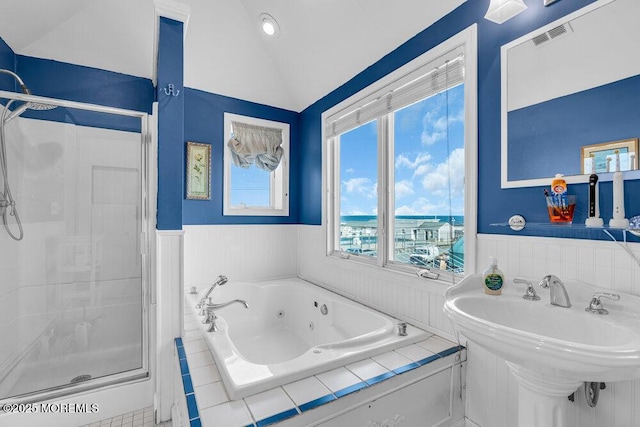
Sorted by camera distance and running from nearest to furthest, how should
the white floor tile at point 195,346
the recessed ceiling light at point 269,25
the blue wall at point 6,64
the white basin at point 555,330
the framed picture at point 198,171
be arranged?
the white basin at point 555,330 → the white floor tile at point 195,346 → the blue wall at point 6,64 → the recessed ceiling light at point 269,25 → the framed picture at point 198,171

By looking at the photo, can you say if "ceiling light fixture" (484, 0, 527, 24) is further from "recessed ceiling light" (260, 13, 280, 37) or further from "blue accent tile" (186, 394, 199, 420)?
"blue accent tile" (186, 394, 199, 420)

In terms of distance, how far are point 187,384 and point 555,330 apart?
1.55 m

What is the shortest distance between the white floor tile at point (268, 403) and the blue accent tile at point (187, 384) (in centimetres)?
27

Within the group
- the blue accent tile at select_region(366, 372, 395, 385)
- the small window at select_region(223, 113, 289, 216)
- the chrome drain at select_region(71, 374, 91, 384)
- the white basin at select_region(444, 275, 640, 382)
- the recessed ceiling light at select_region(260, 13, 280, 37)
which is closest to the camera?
the white basin at select_region(444, 275, 640, 382)

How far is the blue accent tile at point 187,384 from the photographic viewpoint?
1.27 metres

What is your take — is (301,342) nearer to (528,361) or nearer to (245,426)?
(245,426)

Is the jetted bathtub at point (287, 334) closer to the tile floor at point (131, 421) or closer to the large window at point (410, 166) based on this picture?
the large window at point (410, 166)

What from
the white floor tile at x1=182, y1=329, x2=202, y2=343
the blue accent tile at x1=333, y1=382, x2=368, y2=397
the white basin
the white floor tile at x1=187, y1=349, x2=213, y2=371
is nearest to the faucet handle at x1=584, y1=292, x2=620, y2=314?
the white basin

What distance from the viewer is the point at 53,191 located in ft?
6.68

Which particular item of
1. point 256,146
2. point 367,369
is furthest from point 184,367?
point 256,146

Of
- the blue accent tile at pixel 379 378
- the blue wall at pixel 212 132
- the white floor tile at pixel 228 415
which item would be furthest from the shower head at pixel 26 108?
the blue accent tile at pixel 379 378

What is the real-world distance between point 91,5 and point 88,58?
1.23ft

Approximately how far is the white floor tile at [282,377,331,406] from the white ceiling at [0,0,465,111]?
2.10m

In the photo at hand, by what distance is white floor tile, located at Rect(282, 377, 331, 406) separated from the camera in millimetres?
1200
